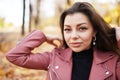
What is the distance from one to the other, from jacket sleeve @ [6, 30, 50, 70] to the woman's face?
239 mm

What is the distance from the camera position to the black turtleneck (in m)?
2.76

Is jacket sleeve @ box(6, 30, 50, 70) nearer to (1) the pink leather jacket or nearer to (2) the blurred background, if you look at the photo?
(1) the pink leather jacket

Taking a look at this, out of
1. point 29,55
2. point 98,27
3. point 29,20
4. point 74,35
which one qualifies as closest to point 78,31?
point 74,35

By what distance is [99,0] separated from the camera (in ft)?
18.2

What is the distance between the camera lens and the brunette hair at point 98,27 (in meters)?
2.81

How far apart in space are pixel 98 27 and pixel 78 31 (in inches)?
7.7

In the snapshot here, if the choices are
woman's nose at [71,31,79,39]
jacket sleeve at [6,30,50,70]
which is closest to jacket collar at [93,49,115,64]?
woman's nose at [71,31,79,39]

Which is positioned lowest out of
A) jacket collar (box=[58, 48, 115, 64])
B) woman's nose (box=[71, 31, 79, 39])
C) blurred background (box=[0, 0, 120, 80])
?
blurred background (box=[0, 0, 120, 80])

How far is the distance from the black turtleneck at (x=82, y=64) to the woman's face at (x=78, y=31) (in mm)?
65

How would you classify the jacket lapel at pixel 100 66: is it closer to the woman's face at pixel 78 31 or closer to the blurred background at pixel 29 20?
the woman's face at pixel 78 31

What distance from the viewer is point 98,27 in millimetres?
2850

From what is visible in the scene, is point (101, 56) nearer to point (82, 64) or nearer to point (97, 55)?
point (97, 55)

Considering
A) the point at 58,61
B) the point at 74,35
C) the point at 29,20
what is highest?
the point at 74,35

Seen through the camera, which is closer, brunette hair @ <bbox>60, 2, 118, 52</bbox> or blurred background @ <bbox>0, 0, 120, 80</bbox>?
brunette hair @ <bbox>60, 2, 118, 52</bbox>
